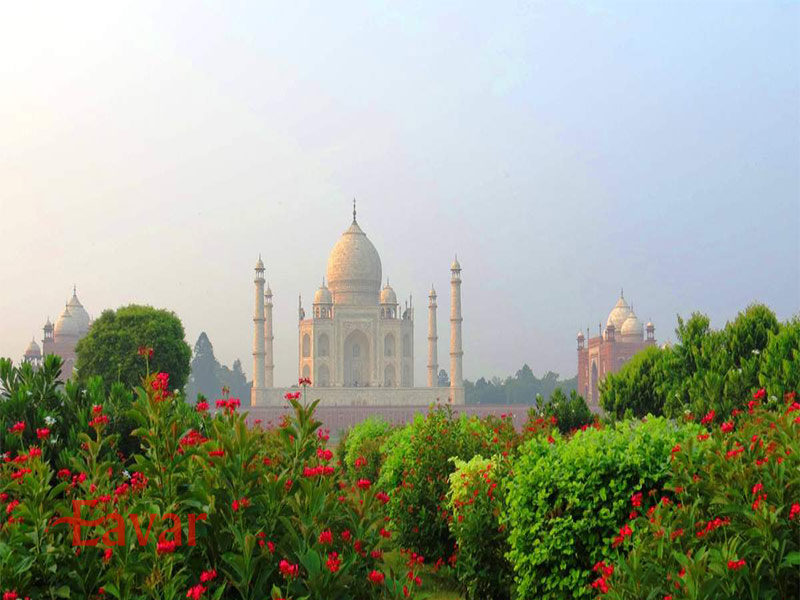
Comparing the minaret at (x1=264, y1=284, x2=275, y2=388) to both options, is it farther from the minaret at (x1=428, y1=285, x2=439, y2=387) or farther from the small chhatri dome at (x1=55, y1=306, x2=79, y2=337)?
the small chhatri dome at (x1=55, y1=306, x2=79, y2=337)

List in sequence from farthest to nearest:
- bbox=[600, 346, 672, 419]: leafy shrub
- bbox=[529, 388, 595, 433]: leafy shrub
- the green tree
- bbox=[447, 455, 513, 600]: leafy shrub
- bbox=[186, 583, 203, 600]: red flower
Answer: the green tree < bbox=[600, 346, 672, 419]: leafy shrub < bbox=[529, 388, 595, 433]: leafy shrub < bbox=[447, 455, 513, 600]: leafy shrub < bbox=[186, 583, 203, 600]: red flower

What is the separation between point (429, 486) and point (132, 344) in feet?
84.3

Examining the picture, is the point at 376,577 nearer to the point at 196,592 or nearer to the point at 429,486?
the point at 196,592

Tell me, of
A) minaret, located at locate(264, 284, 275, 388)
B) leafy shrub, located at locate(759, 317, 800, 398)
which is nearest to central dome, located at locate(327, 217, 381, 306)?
minaret, located at locate(264, 284, 275, 388)

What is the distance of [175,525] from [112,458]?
9.35ft

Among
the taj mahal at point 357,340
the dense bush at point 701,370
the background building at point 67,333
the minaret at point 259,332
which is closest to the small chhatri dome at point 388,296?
the taj mahal at point 357,340

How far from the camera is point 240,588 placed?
10.6 ft

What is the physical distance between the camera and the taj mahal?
49.7 metres

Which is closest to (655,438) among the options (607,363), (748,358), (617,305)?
(748,358)

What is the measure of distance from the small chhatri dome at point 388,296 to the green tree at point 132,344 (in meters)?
24.7

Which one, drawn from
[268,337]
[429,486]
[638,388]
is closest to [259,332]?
[268,337]

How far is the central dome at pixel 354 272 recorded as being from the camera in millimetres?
56500

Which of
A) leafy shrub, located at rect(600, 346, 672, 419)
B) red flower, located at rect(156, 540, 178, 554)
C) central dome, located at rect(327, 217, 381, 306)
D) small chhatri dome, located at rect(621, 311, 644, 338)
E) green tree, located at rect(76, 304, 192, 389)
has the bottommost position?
red flower, located at rect(156, 540, 178, 554)

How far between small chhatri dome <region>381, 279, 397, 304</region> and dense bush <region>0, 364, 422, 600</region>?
53.5 metres
